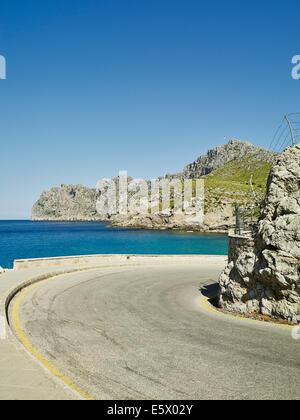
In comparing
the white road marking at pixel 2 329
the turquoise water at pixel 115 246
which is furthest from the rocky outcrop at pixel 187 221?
the white road marking at pixel 2 329

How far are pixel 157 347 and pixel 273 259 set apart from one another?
5289mm

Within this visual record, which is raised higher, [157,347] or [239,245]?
[239,245]

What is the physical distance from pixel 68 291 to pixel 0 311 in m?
4.85

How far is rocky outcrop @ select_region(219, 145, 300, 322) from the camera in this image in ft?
32.8

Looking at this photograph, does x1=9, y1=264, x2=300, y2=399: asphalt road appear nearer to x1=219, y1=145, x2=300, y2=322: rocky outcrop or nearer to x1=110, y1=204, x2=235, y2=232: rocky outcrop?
x1=219, y1=145, x2=300, y2=322: rocky outcrop

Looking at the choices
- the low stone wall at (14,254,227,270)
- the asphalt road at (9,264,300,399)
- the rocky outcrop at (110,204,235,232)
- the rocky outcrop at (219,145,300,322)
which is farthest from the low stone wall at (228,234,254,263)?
the rocky outcrop at (110,204,235,232)

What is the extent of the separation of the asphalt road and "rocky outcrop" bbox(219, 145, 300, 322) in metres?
1.07

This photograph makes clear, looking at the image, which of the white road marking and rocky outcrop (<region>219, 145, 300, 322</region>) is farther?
rocky outcrop (<region>219, 145, 300, 322</region>)

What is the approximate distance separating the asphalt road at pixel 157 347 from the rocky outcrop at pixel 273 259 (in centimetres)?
107

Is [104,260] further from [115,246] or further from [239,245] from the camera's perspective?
[115,246]

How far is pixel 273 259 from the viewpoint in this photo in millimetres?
10344

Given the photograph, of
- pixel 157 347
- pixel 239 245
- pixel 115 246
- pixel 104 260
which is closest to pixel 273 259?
pixel 239 245
